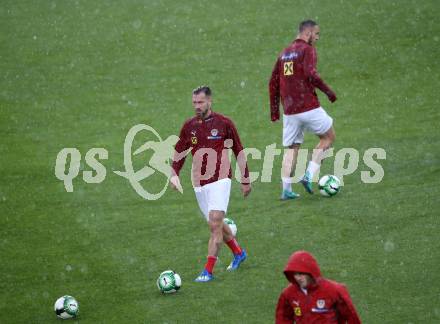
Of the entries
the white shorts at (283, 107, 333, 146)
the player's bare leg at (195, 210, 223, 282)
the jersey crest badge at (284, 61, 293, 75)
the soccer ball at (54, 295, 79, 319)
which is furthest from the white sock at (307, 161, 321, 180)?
the soccer ball at (54, 295, 79, 319)

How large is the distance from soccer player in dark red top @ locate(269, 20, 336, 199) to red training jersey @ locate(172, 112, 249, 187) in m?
3.05

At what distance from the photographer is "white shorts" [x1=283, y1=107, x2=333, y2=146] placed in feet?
51.5

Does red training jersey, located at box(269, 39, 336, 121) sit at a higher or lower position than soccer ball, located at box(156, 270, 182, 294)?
higher

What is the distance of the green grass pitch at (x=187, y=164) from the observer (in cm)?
1246

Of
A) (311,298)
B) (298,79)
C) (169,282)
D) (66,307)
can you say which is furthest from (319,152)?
(311,298)

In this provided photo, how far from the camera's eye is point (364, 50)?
2577cm

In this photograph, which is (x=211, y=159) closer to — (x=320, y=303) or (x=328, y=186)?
(x=328, y=186)

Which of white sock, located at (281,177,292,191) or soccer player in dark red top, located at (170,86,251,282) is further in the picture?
white sock, located at (281,177,292,191)

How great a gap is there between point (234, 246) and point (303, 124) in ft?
11.0

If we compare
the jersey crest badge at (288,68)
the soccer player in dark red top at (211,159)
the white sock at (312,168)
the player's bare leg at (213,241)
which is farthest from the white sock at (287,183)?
the player's bare leg at (213,241)

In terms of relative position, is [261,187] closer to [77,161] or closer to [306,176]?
[306,176]

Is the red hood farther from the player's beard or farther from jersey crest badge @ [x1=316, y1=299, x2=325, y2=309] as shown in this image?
the player's beard

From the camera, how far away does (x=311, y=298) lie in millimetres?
8680

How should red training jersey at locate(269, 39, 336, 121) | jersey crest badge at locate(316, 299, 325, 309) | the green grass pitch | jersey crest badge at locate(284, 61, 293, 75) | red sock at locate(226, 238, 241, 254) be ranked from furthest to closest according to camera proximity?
1. jersey crest badge at locate(284, 61, 293, 75)
2. red training jersey at locate(269, 39, 336, 121)
3. red sock at locate(226, 238, 241, 254)
4. the green grass pitch
5. jersey crest badge at locate(316, 299, 325, 309)
